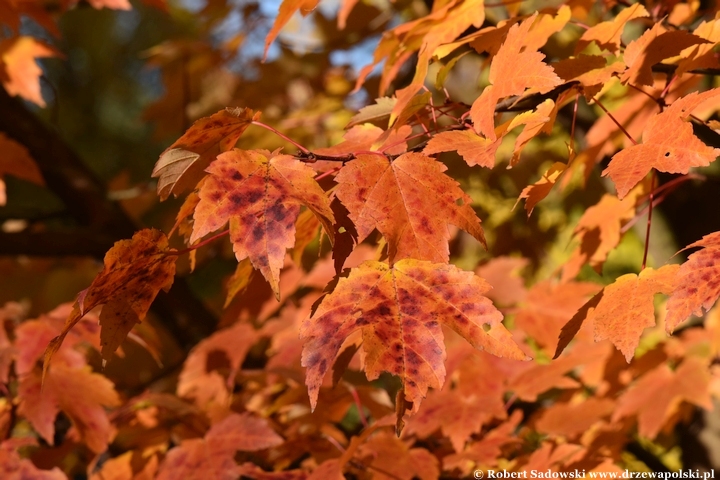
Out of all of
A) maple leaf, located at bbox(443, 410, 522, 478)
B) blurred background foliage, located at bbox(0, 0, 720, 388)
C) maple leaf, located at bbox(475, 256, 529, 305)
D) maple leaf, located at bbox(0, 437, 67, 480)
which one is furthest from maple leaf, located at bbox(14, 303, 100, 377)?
maple leaf, located at bbox(475, 256, 529, 305)

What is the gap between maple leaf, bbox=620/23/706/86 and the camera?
0.58m

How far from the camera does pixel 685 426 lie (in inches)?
51.0

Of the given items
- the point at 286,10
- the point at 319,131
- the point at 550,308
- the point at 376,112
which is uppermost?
the point at 286,10

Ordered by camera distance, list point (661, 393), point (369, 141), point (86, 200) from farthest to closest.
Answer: point (86, 200), point (661, 393), point (369, 141)

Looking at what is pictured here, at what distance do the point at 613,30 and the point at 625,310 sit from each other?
319 mm

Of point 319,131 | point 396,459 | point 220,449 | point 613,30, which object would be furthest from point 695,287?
point 319,131

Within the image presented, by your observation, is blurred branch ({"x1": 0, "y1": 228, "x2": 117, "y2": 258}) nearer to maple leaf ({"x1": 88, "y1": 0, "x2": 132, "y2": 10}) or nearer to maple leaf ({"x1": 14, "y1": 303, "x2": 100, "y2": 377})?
maple leaf ({"x1": 14, "y1": 303, "x2": 100, "y2": 377})

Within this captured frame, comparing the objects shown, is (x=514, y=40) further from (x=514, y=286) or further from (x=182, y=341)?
(x=182, y=341)

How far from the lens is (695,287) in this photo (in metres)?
0.51

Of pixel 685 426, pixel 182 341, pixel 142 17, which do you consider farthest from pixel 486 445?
pixel 142 17

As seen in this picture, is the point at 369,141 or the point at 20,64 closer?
the point at 369,141

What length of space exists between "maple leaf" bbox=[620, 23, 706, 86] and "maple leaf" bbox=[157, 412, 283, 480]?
552mm

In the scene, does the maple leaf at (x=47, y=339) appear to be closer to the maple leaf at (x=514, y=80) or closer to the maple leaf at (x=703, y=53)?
the maple leaf at (x=514, y=80)

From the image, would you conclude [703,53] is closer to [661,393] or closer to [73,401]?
[661,393]
